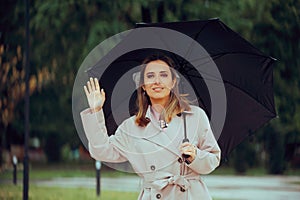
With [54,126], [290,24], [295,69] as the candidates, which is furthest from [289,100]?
[54,126]

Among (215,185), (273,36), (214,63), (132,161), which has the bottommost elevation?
(215,185)

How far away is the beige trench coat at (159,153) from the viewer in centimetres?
468

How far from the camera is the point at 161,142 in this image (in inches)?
187

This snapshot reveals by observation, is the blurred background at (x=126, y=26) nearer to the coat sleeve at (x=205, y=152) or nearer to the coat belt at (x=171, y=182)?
the coat sleeve at (x=205, y=152)

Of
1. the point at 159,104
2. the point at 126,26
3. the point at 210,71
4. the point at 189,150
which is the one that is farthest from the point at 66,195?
the point at 189,150

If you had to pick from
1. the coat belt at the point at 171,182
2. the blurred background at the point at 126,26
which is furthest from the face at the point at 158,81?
the blurred background at the point at 126,26

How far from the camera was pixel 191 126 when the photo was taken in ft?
15.9

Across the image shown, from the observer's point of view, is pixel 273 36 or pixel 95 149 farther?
pixel 273 36

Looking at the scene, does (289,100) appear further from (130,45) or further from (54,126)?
→ (54,126)

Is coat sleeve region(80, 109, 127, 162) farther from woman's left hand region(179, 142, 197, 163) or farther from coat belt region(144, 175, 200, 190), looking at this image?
woman's left hand region(179, 142, 197, 163)

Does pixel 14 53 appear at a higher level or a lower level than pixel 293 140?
higher

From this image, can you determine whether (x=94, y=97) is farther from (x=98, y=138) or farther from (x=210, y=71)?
(x=210, y=71)

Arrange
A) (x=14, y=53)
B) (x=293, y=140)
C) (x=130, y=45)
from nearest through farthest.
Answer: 1. (x=130, y=45)
2. (x=14, y=53)
3. (x=293, y=140)

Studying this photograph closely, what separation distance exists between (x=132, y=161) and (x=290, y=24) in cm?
1142
